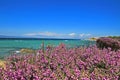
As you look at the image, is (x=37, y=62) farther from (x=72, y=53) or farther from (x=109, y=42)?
(x=109, y=42)

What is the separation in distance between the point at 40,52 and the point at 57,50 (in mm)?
462

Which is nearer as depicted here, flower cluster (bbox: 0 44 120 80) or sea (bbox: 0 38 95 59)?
flower cluster (bbox: 0 44 120 80)

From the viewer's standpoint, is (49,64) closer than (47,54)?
Yes

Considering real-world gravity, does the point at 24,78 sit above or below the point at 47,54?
below

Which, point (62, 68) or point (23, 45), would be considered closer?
point (62, 68)

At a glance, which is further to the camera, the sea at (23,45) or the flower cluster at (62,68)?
the sea at (23,45)

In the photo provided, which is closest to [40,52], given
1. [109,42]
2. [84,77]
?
[84,77]

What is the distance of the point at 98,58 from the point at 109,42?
48.8ft

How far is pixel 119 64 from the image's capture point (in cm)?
488

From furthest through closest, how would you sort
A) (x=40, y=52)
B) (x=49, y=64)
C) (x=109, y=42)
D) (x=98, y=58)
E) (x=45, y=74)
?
(x=109, y=42) < (x=40, y=52) < (x=98, y=58) < (x=49, y=64) < (x=45, y=74)

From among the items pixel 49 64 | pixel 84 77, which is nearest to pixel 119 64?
pixel 84 77

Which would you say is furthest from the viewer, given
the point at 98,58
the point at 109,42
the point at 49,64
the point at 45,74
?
the point at 109,42

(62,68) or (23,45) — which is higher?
(62,68)

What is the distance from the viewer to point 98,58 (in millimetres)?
5129
